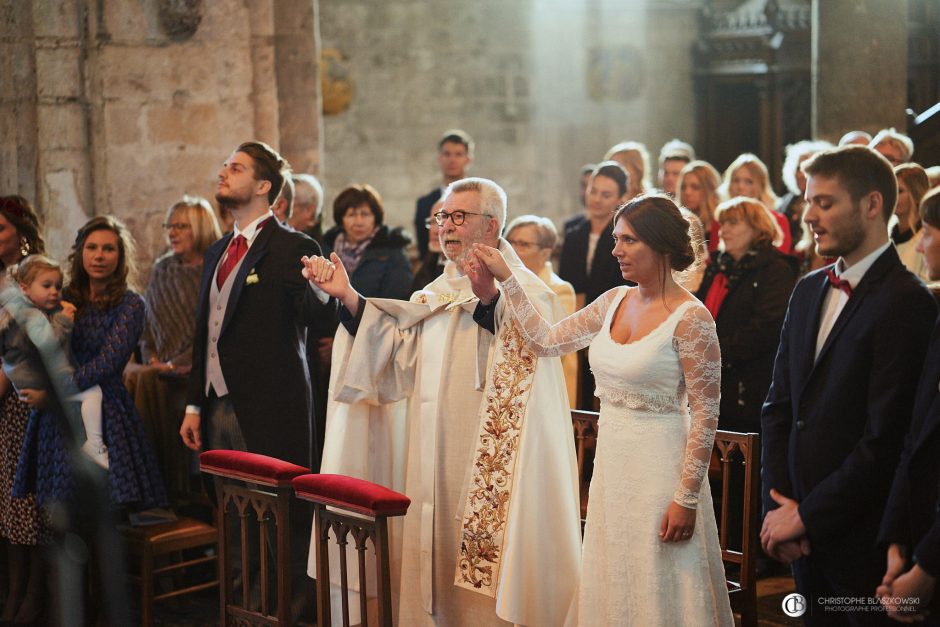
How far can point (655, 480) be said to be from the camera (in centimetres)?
302

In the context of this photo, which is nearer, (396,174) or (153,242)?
(153,242)

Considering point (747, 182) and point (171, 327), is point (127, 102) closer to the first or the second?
point (171, 327)

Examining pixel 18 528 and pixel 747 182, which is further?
pixel 747 182

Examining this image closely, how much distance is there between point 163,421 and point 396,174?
8.40 m

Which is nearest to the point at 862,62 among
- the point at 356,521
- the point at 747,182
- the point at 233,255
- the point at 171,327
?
the point at 747,182

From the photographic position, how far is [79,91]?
19.9ft

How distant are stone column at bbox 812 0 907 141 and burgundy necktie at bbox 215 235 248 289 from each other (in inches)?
186

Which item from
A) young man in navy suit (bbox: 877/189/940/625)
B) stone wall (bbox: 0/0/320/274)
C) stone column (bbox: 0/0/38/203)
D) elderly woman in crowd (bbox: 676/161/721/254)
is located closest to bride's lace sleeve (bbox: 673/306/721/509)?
young man in navy suit (bbox: 877/189/940/625)

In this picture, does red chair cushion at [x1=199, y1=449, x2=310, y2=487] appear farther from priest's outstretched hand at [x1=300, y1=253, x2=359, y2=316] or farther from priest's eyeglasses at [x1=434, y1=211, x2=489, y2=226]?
priest's eyeglasses at [x1=434, y1=211, x2=489, y2=226]

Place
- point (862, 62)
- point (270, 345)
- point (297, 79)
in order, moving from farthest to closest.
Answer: point (862, 62)
point (297, 79)
point (270, 345)

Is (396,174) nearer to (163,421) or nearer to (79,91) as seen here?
(79,91)

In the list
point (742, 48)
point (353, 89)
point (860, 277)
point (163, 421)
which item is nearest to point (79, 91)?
point (163, 421)

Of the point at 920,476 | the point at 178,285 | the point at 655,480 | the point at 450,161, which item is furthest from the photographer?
the point at 450,161

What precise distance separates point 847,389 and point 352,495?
1.23 metres
